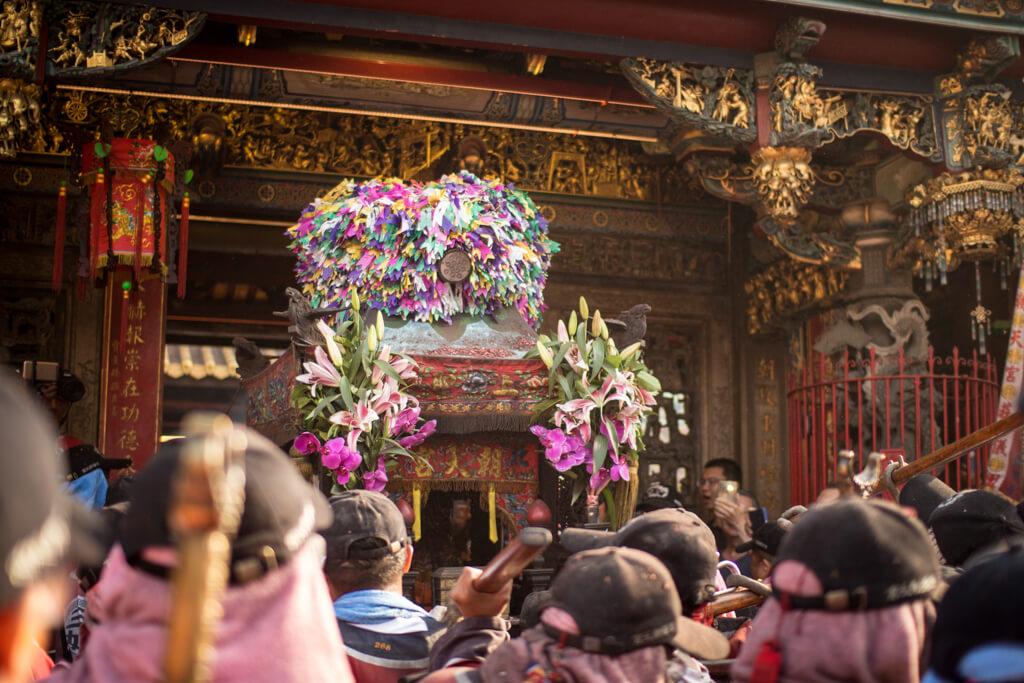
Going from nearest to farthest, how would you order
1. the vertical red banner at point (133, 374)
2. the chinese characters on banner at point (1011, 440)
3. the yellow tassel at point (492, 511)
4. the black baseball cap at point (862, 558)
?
the black baseball cap at point (862, 558) < the yellow tassel at point (492, 511) < the chinese characters on banner at point (1011, 440) < the vertical red banner at point (133, 374)

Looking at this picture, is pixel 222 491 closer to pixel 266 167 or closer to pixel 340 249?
pixel 340 249

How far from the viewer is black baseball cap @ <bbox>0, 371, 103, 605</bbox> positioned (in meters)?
1.31

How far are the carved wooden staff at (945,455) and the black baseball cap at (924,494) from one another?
5cm

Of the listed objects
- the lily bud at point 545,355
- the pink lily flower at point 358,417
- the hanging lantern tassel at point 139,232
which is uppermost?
the hanging lantern tassel at point 139,232

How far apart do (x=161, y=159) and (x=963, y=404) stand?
5669 mm

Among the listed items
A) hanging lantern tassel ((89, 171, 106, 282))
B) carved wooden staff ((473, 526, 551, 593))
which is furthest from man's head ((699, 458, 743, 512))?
carved wooden staff ((473, 526, 551, 593))

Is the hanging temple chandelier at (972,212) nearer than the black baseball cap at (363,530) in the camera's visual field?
No

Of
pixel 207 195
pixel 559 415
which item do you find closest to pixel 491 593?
pixel 559 415

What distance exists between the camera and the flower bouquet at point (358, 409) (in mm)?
4180

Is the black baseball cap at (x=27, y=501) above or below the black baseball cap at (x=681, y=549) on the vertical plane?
above

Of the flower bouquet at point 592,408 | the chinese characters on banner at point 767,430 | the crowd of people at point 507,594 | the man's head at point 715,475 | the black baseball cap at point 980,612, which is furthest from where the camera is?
the chinese characters on banner at point 767,430

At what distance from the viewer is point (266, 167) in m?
7.91

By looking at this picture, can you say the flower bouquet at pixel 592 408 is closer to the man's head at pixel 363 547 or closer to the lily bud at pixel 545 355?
the lily bud at pixel 545 355

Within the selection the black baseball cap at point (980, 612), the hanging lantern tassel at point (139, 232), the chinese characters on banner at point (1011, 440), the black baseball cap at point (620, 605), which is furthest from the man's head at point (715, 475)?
the black baseball cap at point (980, 612)
